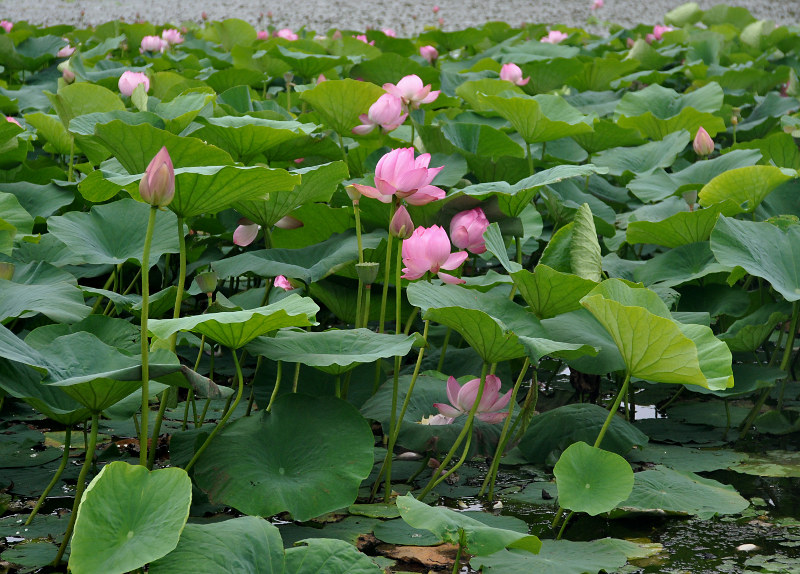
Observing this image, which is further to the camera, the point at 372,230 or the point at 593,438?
the point at 372,230

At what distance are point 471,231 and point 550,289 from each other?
0.17m

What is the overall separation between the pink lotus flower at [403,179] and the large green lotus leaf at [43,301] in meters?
0.49

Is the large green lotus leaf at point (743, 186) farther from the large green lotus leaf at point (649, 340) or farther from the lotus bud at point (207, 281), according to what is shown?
the lotus bud at point (207, 281)

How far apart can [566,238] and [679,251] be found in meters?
0.34

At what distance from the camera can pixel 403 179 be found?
1248 mm

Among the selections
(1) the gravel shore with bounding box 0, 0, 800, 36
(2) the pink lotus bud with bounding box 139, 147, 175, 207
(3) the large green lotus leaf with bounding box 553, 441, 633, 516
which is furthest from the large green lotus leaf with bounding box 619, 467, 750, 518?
(1) the gravel shore with bounding box 0, 0, 800, 36

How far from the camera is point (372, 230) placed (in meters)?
1.73

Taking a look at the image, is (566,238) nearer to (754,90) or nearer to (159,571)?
(159,571)

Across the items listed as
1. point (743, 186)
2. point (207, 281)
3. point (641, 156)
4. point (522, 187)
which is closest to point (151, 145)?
point (207, 281)

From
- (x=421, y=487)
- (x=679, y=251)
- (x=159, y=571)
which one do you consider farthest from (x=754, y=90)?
(x=159, y=571)

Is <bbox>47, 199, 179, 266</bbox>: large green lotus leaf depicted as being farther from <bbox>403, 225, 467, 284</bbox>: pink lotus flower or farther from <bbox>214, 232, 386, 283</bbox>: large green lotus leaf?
<bbox>403, 225, 467, 284</bbox>: pink lotus flower

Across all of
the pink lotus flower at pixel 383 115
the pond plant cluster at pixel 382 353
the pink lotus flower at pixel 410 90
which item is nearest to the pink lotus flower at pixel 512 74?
the pond plant cluster at pixel 382 353

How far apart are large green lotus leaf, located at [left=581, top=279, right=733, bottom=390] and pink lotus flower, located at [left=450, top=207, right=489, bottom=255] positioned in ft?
0.91

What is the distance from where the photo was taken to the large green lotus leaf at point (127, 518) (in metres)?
0.84
